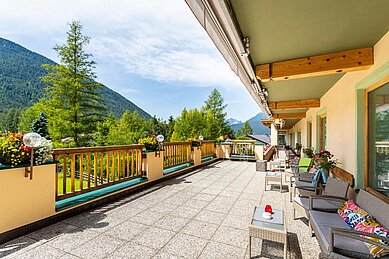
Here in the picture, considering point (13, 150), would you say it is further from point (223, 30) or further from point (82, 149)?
point (223, 30)

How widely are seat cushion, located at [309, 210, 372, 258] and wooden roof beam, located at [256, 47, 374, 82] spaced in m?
2.20

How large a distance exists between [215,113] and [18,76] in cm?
5263

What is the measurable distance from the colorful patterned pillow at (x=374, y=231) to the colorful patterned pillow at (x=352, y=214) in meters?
0.07

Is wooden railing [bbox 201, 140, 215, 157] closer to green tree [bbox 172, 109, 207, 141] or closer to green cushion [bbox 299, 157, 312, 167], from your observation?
green cushion [bbox 299, 157, 312, 167]

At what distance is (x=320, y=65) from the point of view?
3250 millimetres

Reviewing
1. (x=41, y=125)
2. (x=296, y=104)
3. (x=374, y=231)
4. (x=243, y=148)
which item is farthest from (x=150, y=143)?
(x=41, y=125)

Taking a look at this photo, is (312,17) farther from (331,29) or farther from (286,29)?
(331,29)

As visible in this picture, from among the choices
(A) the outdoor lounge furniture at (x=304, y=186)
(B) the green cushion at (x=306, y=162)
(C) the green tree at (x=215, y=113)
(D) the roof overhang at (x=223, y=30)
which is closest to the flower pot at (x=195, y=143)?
(B) the green cushion at (x=306, y=162)

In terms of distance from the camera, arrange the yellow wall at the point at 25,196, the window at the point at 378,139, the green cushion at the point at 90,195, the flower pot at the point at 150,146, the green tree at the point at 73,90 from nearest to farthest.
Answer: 1. the yellow wall at the point at 25,196
2. the window at the point at 378,139
3. the green cushion at the point at 90,195
4. the flower pot at the point at 150,146
5. the green tree at the point at 73,90

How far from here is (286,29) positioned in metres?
2.43

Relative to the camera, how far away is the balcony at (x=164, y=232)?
2248 millimetres

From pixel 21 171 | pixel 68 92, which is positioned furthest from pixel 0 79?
pixel 21 171

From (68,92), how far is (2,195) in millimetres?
19026

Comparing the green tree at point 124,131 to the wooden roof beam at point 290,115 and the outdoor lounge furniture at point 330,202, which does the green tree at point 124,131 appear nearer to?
the wooden roof beam at point 290,115
